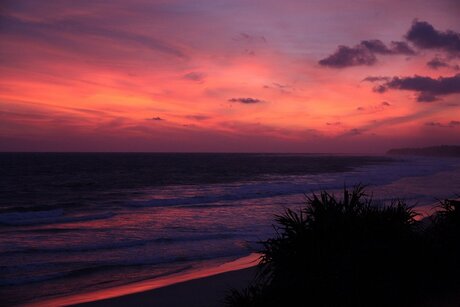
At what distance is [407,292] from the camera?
18.5 ft

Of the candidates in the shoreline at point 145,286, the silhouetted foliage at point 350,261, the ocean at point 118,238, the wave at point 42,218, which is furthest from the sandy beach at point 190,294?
the wave at point 42,218

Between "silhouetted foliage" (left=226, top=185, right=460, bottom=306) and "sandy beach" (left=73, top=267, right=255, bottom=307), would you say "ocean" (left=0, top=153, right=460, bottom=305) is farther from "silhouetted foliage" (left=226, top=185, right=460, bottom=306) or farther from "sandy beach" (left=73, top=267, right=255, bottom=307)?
"silhouetted foliage" (left=226, top=185, right=460, bottom=306)

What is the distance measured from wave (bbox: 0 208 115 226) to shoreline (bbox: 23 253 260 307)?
12.0m

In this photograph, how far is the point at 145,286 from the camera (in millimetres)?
9742

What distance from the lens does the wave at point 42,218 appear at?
21.2 m

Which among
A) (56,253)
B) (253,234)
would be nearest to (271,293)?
(56,253)

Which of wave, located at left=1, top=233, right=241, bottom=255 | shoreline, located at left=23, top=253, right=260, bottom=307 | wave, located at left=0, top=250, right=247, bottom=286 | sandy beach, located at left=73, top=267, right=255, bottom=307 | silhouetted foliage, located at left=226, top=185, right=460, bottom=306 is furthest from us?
wave, located at left=1, top=233, right=241, bottom=255

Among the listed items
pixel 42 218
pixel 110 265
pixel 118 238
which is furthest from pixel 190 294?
pixel 42 218

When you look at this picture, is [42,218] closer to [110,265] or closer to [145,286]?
[110,265]

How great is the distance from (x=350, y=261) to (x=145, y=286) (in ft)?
18.1

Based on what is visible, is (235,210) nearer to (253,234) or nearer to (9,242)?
(253,234)

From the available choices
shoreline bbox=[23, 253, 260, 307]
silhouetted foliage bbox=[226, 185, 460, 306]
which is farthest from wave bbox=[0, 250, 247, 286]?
silhouetted foliage bbox=[226, 185, 460, 306]

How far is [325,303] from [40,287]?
7.17 metres

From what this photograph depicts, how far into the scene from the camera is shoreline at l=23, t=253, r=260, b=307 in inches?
344
